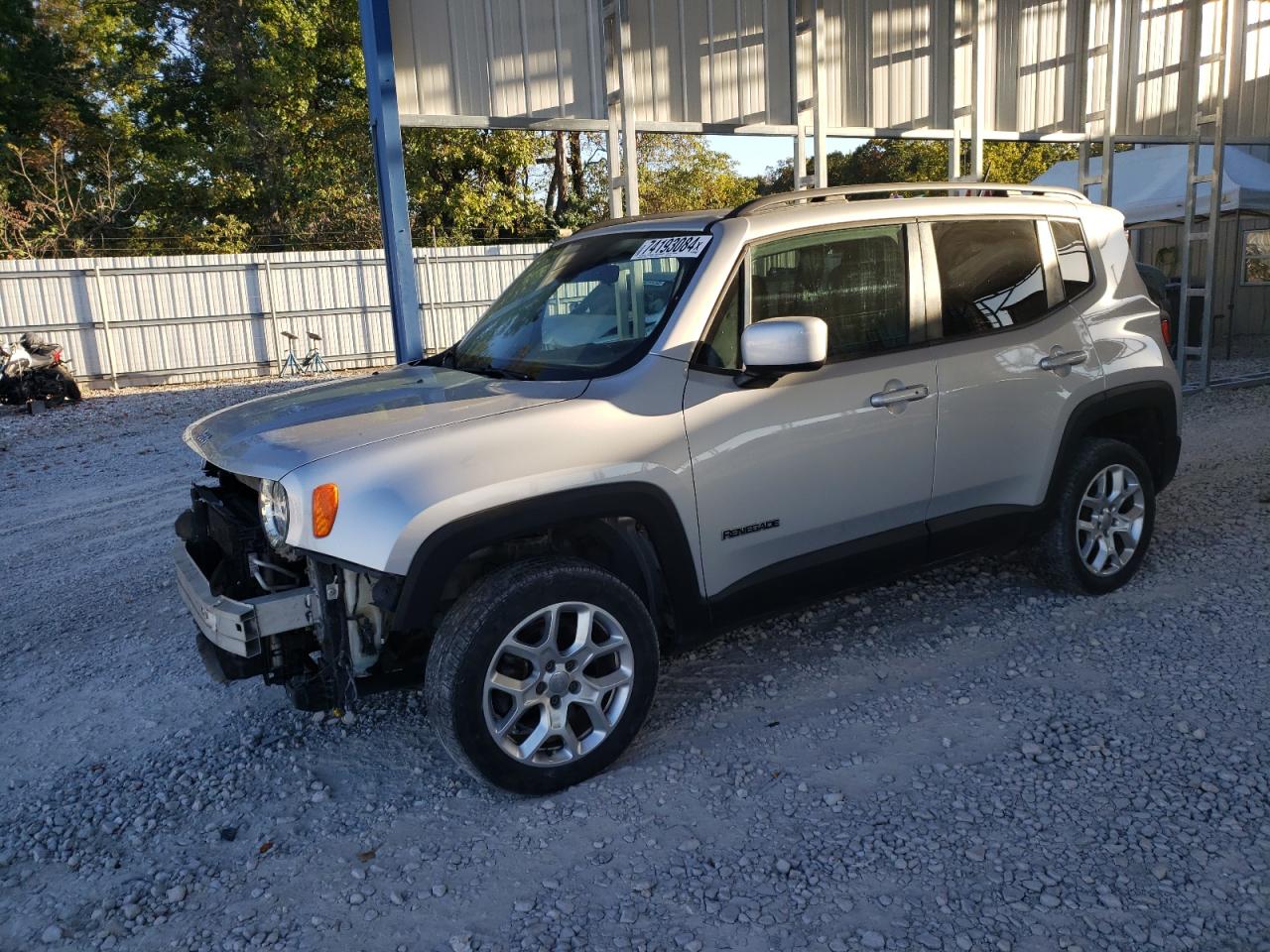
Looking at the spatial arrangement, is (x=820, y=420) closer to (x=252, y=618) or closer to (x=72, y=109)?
(x=252, y=618)

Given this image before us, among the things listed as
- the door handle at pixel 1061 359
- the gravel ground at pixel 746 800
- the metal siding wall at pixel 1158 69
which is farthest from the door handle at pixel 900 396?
the metal siding wall at pixel 1158 69

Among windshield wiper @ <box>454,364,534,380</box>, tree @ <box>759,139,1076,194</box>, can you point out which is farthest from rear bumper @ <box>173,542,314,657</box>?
tree @ <box>759,139,1076,194</box>

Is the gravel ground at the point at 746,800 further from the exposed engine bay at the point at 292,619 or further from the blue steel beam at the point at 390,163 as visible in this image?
the blue steel beam at the point at 390,163

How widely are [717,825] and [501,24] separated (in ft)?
21.3

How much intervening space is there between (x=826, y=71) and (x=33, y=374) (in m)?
11.6

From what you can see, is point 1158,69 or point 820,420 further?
point 1158,69

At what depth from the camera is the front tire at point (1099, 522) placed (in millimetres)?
4789

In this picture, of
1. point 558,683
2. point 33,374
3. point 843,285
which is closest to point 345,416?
point 558,683

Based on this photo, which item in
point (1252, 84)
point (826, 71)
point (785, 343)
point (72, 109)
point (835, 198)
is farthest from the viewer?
point (72, 109)

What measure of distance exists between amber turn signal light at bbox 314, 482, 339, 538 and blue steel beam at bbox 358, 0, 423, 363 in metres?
3.88

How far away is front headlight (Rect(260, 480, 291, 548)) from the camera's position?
3188 millimetres

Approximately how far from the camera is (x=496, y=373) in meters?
4.11

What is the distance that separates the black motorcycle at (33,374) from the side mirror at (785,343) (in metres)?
13.8

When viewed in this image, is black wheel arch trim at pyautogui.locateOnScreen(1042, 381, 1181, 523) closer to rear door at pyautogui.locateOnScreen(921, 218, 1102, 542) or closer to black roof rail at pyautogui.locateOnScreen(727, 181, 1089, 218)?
rear door at pyautogui.locateOnScreen(921, 218, 1102, 542)
